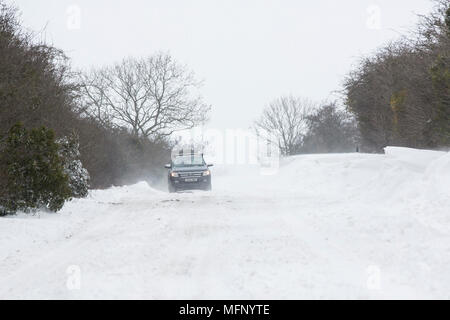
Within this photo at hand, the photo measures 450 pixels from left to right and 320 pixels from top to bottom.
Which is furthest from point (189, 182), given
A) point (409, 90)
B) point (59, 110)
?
point (409, 90)

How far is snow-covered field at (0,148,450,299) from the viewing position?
16.8 feet

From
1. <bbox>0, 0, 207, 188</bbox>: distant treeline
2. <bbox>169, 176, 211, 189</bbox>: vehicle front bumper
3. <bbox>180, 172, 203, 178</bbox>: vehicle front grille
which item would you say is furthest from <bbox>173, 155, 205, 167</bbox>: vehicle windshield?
<bbox>0, 0, 207, 188</bbox>: distant treeline

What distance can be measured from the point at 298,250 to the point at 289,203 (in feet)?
20.2

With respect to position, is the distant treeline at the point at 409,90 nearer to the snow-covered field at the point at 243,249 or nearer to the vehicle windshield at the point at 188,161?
the snow-covered field at the point at 243,249

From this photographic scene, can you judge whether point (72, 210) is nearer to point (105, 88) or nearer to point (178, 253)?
point (178, 253)

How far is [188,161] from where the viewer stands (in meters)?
23.0

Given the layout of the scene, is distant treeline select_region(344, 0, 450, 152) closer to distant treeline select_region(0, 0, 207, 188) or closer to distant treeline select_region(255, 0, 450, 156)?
distant treeline select_region(255, 0, 450, 156)

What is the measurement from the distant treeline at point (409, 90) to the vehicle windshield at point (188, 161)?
844 centimetres

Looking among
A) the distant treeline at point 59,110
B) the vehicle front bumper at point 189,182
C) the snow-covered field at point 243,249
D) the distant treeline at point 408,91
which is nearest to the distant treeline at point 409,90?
the distant treeline at point 408,91

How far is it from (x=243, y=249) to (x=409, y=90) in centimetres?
1212

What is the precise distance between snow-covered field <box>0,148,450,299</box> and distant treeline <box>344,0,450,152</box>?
2704 mm

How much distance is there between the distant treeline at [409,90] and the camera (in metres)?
13.9

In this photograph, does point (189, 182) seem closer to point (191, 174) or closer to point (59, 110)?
point (191, 174)
